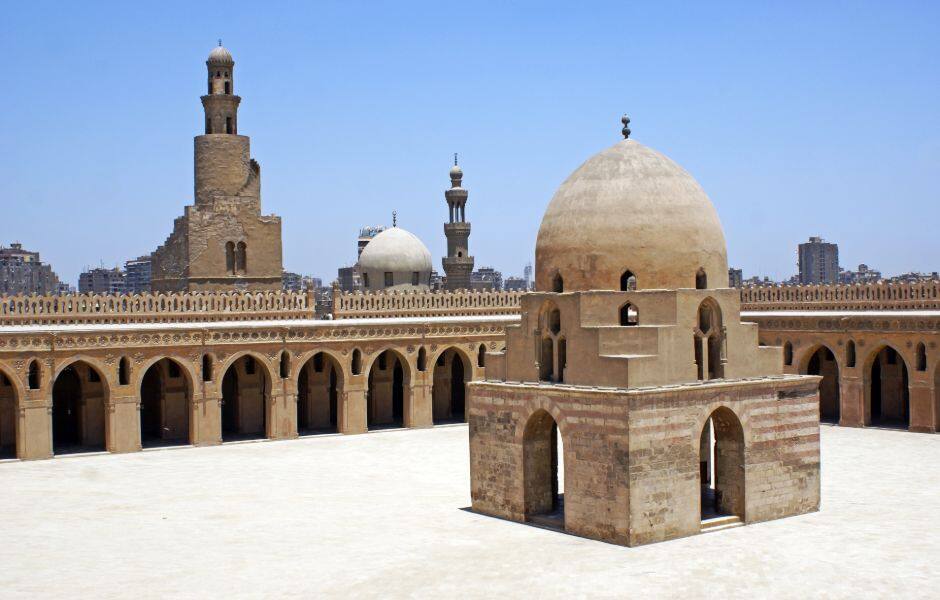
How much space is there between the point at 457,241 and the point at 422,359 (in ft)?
43.0

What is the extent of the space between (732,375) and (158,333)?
567 inches

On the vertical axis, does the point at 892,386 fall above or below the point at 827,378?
below

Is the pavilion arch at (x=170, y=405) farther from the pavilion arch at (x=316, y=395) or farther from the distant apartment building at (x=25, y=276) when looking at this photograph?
the distant apartment building at (x=25, y=276)

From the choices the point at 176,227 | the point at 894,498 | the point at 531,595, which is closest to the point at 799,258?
the point at 176,227

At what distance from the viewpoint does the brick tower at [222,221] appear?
3250 cm

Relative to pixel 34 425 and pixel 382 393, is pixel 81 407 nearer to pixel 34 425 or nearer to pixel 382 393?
pixel 34 425

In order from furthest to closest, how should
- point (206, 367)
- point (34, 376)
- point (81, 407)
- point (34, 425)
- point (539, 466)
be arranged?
point (81, 407)
point (206, 367)
point (34, 376)
point (34, 425)
point (539, 466)

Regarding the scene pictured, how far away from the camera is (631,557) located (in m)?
15.0

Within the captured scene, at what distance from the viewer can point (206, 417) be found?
1073 inches

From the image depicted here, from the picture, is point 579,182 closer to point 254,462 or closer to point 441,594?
point 441,594

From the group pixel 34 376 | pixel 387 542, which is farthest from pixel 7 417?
pixel 387 542

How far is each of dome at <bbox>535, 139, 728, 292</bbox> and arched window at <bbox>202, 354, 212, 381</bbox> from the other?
1202 cm

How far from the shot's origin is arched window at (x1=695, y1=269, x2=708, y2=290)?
56.8 feet

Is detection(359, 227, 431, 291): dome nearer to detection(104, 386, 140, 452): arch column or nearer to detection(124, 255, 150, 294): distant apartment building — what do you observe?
detection(104, 386, 140, 452): arch column
